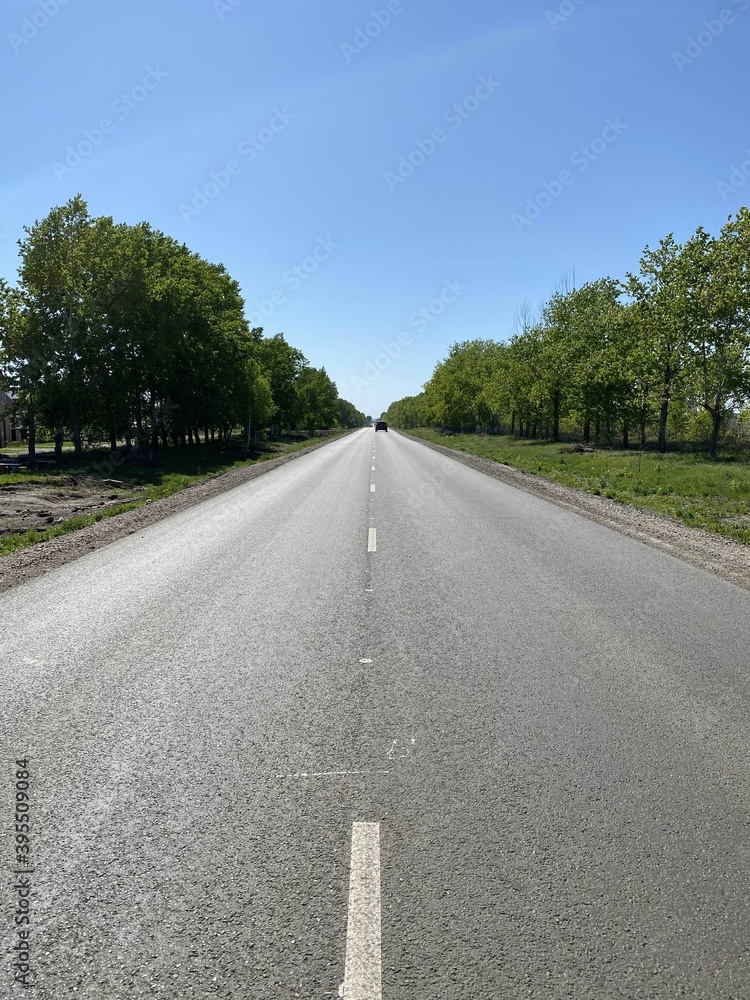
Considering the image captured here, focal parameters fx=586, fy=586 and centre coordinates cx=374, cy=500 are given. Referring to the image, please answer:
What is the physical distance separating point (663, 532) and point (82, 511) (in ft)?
47.3

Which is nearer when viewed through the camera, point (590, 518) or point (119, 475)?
point (590, 518)

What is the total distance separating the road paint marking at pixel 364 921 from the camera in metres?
2.04

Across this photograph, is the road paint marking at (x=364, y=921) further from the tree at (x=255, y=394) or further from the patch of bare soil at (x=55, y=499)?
the tree at (x=255, y=394)

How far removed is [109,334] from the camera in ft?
100.0

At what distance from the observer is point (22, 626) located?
599cm

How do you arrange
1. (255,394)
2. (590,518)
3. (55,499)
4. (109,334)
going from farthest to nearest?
(255,394), (109,334), (55,499), (590,518)

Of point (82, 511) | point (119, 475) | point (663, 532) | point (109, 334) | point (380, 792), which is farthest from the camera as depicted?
point (109, 334)

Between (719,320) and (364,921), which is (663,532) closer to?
(364,921)

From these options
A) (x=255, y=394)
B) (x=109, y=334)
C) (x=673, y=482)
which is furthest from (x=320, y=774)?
(x=255, y=394)

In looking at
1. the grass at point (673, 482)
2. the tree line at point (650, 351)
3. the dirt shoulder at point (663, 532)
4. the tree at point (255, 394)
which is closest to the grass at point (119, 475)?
the tree at point (255, 394)

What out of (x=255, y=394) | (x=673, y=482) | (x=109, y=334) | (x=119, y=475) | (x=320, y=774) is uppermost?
(x=109, y=334)

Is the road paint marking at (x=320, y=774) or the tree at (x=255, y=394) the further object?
the tree at (x=255, y=394)

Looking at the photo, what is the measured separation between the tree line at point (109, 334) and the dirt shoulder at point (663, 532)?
22297mm

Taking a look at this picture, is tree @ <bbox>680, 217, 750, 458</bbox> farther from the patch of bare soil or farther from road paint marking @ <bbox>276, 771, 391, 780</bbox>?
road paint marking @ <bbox>276, 771, 391, 780</bbox>
